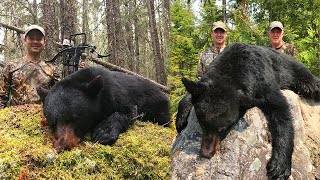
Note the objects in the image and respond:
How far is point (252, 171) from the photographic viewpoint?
10.6 ft

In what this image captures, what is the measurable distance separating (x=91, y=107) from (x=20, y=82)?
7.96 ft

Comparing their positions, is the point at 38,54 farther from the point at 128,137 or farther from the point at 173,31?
the point at 173,31

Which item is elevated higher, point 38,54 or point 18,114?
point 38,54

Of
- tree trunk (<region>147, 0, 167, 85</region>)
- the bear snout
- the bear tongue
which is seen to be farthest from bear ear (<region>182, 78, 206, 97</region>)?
tree trunk (<region>147, 0, 167, 85</region>)

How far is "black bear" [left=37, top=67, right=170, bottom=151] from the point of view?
340 cm

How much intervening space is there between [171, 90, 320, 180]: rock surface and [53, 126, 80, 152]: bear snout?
3.28 ft

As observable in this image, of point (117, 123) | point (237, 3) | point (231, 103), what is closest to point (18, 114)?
point (117, 123)

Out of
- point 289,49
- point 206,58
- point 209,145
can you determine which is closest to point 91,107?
point 209,145

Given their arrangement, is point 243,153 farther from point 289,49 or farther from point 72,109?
point 289,49

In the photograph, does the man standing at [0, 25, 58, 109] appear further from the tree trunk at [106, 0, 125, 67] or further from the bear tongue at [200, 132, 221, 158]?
the tree trunk at [106, 0, 125, 67]

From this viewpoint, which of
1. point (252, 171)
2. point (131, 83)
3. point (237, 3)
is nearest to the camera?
point (252, 171)

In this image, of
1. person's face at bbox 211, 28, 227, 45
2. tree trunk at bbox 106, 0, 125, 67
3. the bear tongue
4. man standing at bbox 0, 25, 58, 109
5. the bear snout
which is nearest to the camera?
the bear snout

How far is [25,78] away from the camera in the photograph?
5.56 metres

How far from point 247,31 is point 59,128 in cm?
554
